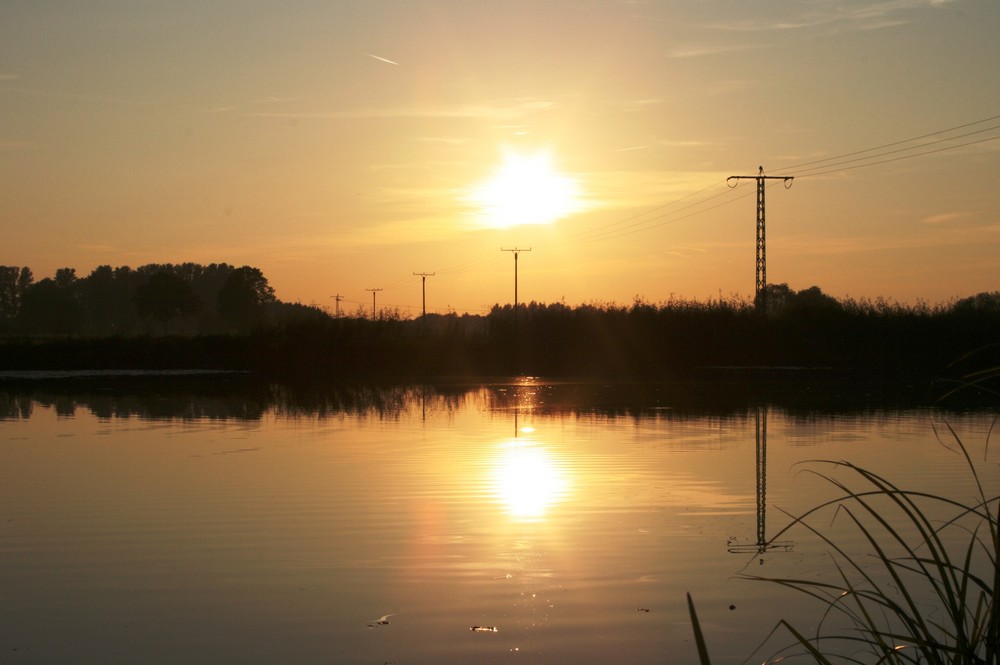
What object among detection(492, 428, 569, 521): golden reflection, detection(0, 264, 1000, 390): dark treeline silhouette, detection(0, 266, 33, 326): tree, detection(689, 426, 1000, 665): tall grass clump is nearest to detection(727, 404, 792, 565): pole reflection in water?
detection(689, 426, 1000, 665): tall grass clump

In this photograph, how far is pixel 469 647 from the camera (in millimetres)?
5578

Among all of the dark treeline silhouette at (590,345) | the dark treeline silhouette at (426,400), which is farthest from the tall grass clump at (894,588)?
the dark treeline silhouette at (590,345)

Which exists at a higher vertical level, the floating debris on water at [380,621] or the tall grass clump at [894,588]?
the tall grass clump at [894,588]

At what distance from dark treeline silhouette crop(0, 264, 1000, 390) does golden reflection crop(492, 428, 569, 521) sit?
976 inches

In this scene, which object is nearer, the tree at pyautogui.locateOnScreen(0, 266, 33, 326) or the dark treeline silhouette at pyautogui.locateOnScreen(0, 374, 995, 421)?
the dark treeline silhouette at pyautogui.locateOnScreen(0, 374, 995, 421)

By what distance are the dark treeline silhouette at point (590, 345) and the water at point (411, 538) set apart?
77.9ft

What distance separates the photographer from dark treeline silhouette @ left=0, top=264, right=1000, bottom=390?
4022cm

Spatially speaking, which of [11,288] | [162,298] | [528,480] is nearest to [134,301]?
[162,298]

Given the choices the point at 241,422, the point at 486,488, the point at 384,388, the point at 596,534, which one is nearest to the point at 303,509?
the point at 486,488

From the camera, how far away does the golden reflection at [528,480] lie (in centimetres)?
986

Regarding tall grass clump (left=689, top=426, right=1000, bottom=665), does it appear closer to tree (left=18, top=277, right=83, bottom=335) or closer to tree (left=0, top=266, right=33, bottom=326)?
tree (left=18, top=277, right=83, bottom=335)

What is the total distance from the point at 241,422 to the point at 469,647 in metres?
14.3

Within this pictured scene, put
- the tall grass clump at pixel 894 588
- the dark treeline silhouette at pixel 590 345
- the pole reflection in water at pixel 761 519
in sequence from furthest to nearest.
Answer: the dark treeline silhouette at pixel 590 345
the pole reflection in water at pixel 761 519
the tall grass clump at pixel 894 588

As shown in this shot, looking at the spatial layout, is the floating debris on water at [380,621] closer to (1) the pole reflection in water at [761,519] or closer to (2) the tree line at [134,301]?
(1) the pole reflection in water at [761,519]
